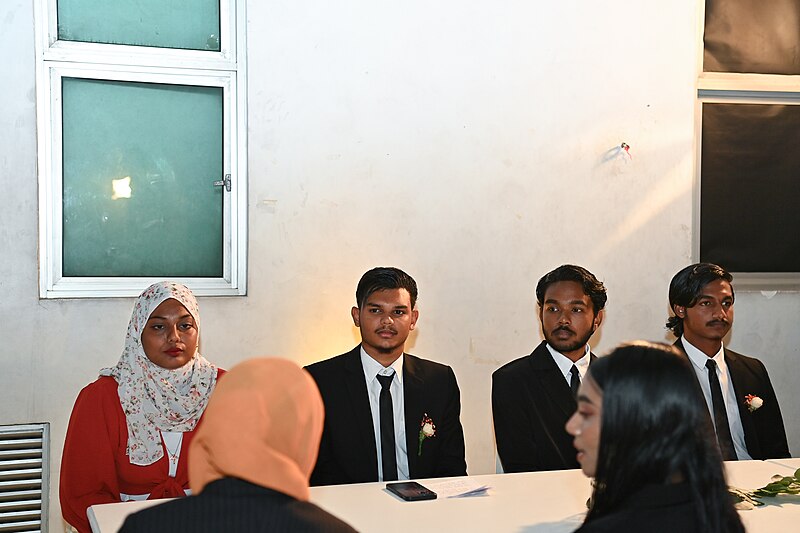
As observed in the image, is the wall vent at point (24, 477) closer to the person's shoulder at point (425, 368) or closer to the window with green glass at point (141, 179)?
the window with green glass at point (141, 179)

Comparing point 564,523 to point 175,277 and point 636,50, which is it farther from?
point 636,50

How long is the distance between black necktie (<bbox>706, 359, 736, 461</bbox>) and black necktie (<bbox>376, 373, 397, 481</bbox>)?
4.65 ft

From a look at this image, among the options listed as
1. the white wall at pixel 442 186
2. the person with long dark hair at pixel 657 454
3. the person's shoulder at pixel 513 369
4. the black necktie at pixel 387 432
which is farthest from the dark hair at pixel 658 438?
the white wall at pixel 442 186

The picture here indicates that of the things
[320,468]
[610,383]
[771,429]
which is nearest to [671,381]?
[610,383]

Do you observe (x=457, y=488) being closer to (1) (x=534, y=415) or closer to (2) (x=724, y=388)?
(1) (x=534, y=415)

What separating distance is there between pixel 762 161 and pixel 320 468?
305 cm

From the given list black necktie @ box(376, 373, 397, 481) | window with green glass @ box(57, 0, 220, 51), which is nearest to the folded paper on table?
black necktie @ box(376, 373, 397, 481)

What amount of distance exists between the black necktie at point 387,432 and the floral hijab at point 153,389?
0.70 meters

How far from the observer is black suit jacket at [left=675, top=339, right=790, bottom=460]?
422cm

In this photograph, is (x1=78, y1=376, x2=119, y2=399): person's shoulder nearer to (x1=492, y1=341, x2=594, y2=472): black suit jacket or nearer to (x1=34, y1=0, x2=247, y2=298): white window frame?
(x1=34, y1=0, x2=247, y2=298): white window frame

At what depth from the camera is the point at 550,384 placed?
407 cm

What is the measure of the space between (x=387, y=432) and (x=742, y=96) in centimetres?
286

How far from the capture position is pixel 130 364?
3.66m

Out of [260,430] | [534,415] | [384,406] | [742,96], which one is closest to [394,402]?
[384,406]
